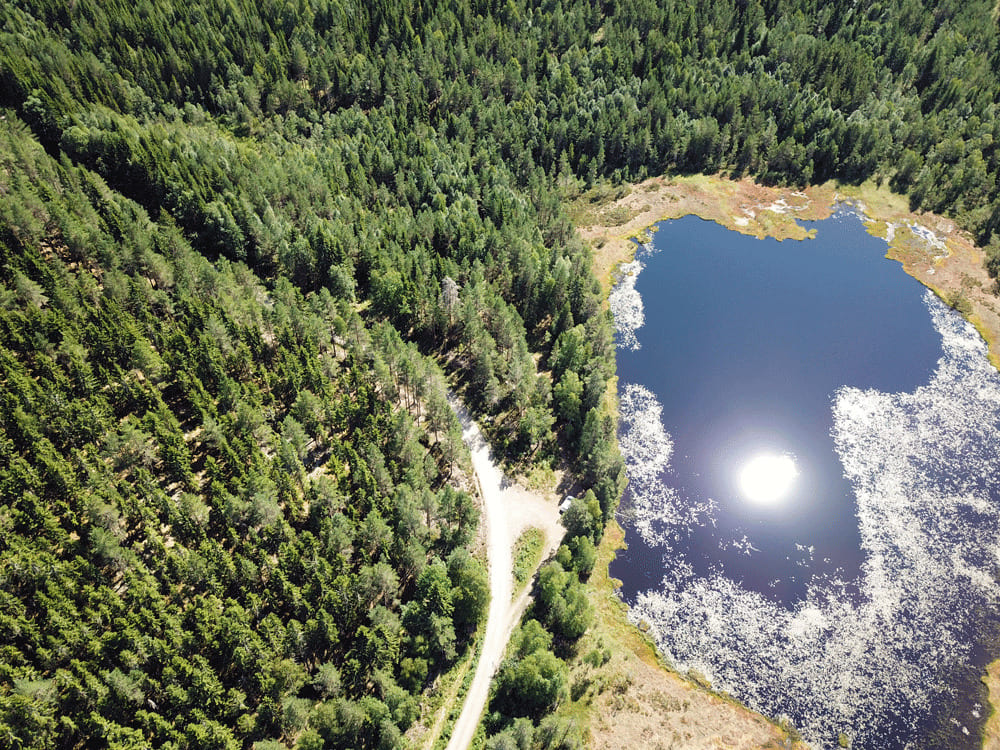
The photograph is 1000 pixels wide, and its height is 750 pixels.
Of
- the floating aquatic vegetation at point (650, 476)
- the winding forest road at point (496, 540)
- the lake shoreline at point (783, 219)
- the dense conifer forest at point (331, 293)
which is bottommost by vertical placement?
the floating aquatic vegetation at point (650, 476)

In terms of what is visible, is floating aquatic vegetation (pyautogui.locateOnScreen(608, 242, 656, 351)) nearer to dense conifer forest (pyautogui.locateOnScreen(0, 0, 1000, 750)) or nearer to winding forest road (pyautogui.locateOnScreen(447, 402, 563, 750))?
dense conifer forest (pyautogui.locateOnScreen(0, 0, 1000, 750))

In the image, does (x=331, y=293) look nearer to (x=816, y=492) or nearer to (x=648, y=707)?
(x=648, y=707)

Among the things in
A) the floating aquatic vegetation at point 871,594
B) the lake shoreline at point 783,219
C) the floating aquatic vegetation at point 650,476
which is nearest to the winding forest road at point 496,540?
the floating aquatic vegetation at point 650,476

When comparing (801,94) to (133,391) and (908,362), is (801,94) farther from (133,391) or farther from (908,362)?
(133,391)

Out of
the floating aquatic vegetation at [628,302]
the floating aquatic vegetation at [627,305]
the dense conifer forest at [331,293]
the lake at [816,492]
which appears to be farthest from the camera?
the floating aquatic vegetation at [628,302]

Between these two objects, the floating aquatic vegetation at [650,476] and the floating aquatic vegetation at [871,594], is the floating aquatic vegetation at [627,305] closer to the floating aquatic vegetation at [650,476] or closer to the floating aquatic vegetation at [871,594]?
the floating aquatic vegetation at [650,476]

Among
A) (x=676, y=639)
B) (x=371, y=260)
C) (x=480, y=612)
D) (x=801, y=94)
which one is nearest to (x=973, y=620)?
(x=676, y=639)
